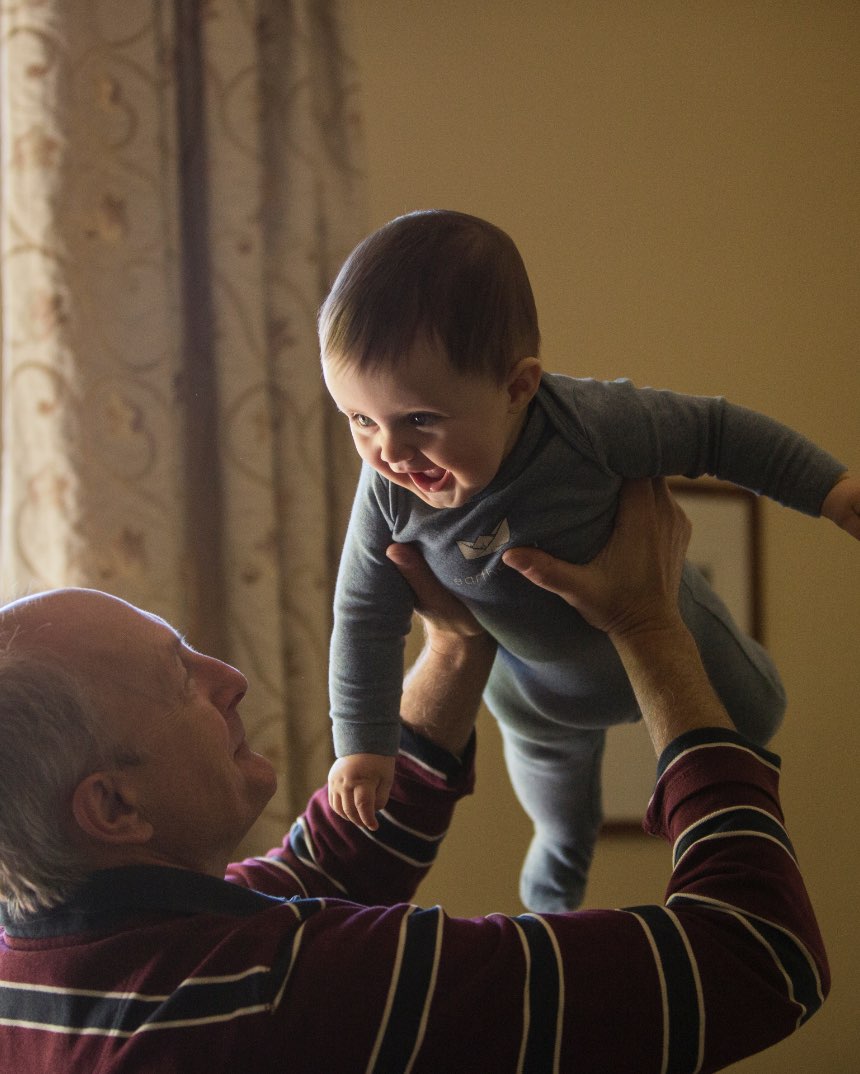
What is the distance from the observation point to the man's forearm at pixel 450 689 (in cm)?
128

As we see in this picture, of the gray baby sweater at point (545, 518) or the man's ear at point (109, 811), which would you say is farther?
the gray baby sweater at point (545, 518)

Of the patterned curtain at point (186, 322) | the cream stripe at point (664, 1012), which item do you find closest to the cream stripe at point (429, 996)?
the cream stripe at point (664, 1012)

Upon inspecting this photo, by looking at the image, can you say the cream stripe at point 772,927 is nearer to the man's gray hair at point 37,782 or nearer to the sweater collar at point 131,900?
the sweater collar at point 131,900

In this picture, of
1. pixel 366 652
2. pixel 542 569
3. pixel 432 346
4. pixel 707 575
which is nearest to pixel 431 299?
pixel 432 346

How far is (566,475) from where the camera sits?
43.3 inches

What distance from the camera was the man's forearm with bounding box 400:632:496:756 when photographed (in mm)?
1282

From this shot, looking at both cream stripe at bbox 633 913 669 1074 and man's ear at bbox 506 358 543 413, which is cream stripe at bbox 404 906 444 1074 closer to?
cream stripe at bbox 633 913 669 1074

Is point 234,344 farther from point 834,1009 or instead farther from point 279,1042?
point 834,1009

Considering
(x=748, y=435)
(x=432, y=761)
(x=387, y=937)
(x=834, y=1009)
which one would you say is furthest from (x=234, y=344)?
(x=834, y=1009)

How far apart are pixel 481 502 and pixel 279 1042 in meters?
0.51

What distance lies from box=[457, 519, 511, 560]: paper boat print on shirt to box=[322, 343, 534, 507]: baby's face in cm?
5

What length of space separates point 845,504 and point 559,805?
59cm

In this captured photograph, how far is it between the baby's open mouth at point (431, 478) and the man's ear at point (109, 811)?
382 mm

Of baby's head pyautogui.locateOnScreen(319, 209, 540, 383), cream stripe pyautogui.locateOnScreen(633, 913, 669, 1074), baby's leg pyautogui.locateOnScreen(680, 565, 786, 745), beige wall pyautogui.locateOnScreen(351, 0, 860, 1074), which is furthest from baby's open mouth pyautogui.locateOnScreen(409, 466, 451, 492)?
beige wall pyautogui.locateOnScreen(351, 0, 860, 1074)
